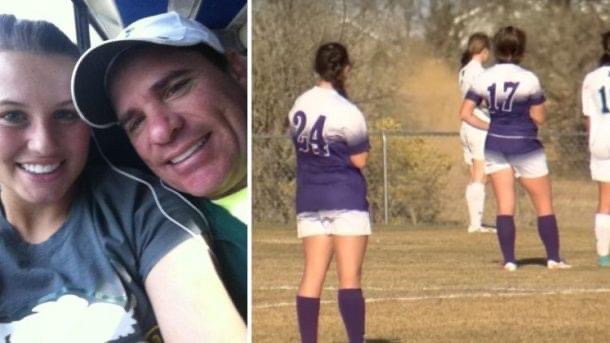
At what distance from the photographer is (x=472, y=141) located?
7.83 m

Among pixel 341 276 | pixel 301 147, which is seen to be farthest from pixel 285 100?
pixel 341 276

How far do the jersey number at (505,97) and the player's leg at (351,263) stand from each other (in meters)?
0.75

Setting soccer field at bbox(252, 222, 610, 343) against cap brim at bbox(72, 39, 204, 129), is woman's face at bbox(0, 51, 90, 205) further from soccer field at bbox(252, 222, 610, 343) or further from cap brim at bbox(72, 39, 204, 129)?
soccer field at bbox(252, 222, 610, 343)

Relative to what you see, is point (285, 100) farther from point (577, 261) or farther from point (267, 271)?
point (577, 261)

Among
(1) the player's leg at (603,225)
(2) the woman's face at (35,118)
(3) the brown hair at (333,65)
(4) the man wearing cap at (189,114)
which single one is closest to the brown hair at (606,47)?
(1) the player's leg at (603,225)

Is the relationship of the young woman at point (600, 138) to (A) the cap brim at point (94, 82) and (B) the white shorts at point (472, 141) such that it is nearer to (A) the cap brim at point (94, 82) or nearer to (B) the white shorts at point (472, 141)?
(B) the white shorts at point (472, 141)

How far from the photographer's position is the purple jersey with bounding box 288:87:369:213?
730 cm

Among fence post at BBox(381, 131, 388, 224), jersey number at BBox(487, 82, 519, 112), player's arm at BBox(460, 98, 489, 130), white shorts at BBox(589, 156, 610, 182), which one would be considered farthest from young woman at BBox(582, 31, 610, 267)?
fence post at BBox(381, 131, 388, 224)

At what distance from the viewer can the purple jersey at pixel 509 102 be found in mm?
7699

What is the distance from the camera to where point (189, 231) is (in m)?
6.80

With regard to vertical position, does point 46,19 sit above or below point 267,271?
above

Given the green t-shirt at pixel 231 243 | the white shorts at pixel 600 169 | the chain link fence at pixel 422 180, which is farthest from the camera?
the white shorts at pixel 600 169

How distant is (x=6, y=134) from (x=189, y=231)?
2.43 ft

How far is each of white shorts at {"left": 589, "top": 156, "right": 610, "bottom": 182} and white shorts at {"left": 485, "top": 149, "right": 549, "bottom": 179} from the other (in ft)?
0.72
